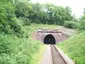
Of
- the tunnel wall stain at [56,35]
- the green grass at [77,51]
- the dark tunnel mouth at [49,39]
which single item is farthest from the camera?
the dark tunnel mouth at [49,39]

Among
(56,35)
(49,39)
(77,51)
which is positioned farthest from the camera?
(49,39)

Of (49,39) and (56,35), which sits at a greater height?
(56,35)

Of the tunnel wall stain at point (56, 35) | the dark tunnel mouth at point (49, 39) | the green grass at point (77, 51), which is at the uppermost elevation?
the green grass at point (77, 51)

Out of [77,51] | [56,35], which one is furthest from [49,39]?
[77,51]

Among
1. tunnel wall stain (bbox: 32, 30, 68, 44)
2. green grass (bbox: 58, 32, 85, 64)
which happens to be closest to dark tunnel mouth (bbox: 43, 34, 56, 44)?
tunnel wall stain (bbox: 32, 30, 68, 44)

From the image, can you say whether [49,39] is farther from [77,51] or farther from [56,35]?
[77,51]

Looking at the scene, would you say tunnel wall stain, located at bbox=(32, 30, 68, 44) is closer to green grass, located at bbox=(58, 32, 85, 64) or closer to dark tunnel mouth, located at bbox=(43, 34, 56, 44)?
dark tunnel mouth, located at bbox=(43, 34, 56, 44)

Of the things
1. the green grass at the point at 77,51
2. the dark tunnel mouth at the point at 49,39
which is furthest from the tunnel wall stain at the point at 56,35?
the green grass at the point at 77,51

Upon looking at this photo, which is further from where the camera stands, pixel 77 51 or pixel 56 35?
pixel 56 35

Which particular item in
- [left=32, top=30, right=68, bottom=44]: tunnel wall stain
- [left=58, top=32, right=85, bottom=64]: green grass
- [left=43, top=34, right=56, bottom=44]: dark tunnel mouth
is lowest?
[left=43, top=34, right=56, bottom=44]: dark tunnel mouth

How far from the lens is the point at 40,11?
6681 centimetres

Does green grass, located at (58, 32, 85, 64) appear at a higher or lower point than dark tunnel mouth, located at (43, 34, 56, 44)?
higher

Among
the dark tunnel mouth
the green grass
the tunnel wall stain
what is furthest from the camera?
the dark tunnel mouth

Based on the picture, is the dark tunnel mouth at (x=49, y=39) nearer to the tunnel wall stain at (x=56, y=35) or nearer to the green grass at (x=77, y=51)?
the tunnel wall stain at (x=56, y=35)
